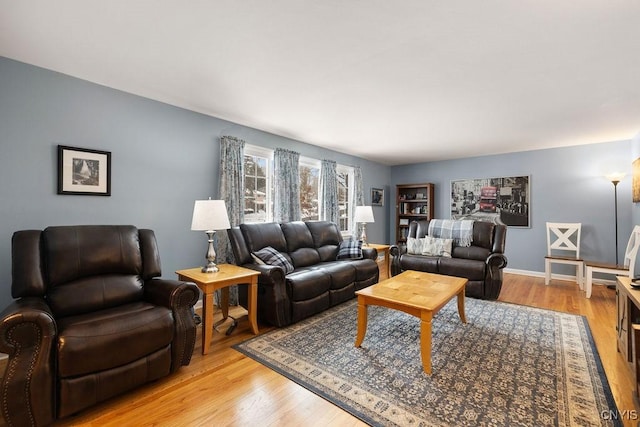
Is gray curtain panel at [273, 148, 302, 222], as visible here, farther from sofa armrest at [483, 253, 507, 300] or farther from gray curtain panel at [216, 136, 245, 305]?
sofa armrest at [483, 253, 507, 300]

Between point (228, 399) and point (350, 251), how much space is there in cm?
A: 265

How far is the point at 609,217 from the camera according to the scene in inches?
184

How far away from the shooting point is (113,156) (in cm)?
284

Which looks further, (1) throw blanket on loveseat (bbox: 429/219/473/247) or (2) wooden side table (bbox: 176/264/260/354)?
(1) throw blanket on loveseat (bbox: 429/219/473/247)

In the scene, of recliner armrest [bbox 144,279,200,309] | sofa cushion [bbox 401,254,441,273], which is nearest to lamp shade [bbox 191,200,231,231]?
recliner armrest [bbox 144,279,200,309]

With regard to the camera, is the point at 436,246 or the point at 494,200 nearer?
the point at 436,246

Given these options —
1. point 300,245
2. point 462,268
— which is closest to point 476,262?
point 462,268

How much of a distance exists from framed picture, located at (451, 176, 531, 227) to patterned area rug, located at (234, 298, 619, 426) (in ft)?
8.94

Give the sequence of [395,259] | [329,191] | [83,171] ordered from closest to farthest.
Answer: [83,171], [395,259], [329,191]

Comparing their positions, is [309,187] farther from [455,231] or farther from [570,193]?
[570,193]

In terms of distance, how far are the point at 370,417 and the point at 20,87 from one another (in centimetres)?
361

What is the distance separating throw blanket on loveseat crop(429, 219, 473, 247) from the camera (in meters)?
4.47

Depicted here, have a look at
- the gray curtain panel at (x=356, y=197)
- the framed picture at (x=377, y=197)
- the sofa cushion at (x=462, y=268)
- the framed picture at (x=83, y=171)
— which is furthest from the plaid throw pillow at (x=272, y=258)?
the framed picture at (x=377, y=197)

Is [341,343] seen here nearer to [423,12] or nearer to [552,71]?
[423,12]
